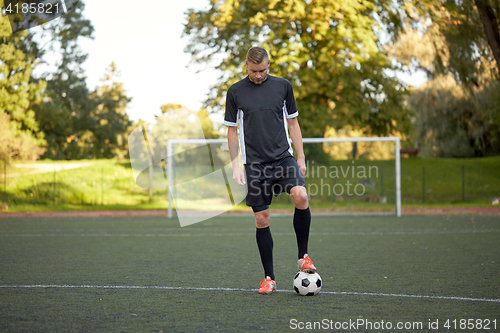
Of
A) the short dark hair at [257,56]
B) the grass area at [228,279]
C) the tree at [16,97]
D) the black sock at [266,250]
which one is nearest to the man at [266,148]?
the black sock at [266,250]

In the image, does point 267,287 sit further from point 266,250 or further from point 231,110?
point 231,110

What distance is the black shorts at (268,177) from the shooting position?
4.43 m

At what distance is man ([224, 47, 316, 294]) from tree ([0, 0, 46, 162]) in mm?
23899

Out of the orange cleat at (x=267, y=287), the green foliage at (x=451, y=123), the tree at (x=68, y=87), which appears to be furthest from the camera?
the tree at (x=68, y=87)

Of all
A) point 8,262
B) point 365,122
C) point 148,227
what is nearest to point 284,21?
point 365,122

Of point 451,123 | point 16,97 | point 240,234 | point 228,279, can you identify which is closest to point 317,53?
point 240,234

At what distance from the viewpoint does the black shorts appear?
443 centimetres

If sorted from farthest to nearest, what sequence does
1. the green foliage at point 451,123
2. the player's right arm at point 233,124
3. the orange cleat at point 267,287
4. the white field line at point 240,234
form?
the green foliage at point 451,123, the white field line at point 240,234, the player's right arm at point 233,124, the orange cleat at point 267,287

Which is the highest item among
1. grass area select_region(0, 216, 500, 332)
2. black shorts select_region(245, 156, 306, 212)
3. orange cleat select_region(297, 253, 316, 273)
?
black shorts select_region(245, 156, 306, 212)

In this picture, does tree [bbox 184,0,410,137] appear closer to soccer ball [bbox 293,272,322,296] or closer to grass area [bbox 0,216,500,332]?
grass area [bbox 0,216,500,332]

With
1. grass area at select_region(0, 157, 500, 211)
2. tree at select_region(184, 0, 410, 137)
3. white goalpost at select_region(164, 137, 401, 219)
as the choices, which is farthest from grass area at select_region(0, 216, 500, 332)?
tree at select_region(184, 0, 410, 137)

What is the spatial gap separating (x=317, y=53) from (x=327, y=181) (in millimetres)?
4947

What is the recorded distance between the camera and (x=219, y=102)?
2109 centimetres

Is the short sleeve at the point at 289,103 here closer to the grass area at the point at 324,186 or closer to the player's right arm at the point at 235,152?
the player's right arm at the point at 235,152
